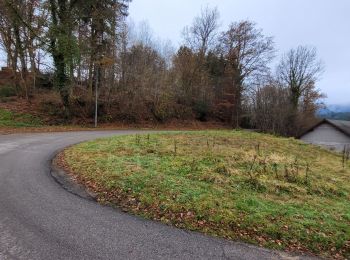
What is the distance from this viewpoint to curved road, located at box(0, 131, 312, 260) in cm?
410

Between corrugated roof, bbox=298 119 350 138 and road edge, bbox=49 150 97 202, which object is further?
corrugated roof, bbox=298 119 350 138

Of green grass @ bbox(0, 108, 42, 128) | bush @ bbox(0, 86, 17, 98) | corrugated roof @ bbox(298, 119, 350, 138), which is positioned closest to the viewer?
green grass @ bbox(0, 108, 42, 128)

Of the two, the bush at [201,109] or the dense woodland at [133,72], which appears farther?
the bush at [201,109]

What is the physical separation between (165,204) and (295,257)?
260cm

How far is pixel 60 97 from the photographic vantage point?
87.9 ft

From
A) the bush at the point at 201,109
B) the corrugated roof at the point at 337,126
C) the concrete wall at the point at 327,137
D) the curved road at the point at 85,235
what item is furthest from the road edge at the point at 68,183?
the corrugated roof at the point at 337,126

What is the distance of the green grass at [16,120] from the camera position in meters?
21.5

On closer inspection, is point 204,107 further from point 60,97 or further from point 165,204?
point 165,204

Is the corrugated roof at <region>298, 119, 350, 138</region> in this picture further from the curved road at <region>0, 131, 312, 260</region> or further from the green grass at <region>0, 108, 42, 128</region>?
the curved road at <region>0, 131, 312, 260</region>

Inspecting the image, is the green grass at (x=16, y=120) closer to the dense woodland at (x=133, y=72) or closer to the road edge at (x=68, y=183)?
the dense woodland at (x=133, y=72)

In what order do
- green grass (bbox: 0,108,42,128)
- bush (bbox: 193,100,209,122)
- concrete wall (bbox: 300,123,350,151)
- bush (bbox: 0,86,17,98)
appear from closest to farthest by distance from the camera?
green grass (bbox: 0,108,42,128) → bush (bbox: 0,86,17,98) → concrete wall (bbox: 300,123,350,151) → bush (bbox: 193,100,209,122)

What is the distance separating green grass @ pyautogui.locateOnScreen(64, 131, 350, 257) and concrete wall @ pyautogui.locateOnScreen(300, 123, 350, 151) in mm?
25744

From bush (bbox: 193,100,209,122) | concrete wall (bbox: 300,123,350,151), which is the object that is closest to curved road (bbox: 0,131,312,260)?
bush (bbox: 193,100,209,122)

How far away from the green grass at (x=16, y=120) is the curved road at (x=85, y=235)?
17.0m
